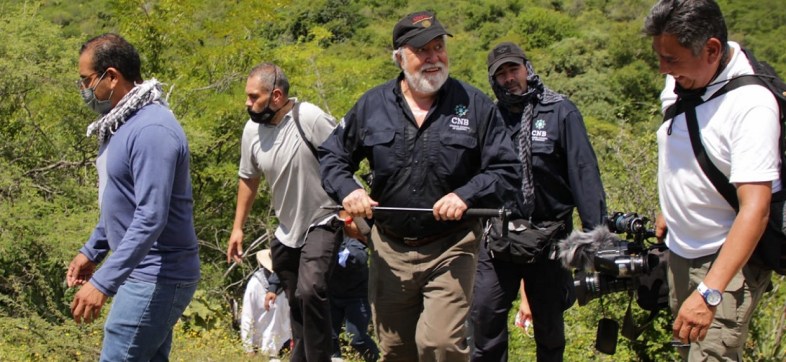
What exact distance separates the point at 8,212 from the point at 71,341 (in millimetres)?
3283

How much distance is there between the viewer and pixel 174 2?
14.7 metres

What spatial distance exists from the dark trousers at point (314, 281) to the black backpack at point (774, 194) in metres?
2.64

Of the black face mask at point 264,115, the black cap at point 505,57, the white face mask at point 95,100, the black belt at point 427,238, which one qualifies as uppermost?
the white face mask at point 95,100

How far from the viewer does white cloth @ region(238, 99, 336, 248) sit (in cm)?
585

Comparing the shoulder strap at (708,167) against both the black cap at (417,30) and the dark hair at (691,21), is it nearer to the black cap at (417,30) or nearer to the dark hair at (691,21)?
the dark hair at (691,21)

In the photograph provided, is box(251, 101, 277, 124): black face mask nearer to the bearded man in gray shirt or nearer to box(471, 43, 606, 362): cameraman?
the bearded man in gray shirt

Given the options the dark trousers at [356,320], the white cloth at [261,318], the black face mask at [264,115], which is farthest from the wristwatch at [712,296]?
the white cloth at [261,318]

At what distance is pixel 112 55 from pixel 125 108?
0.27 metres

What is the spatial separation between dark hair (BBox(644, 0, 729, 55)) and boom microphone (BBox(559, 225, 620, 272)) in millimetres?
1240

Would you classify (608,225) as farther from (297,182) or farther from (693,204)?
(297,182)

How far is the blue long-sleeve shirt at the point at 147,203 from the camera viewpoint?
3838 millimetres

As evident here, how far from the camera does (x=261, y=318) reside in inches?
353

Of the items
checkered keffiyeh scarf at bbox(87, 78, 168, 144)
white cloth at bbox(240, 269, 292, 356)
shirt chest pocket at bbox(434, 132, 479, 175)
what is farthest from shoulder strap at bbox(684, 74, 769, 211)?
white cloth at bbox(240, 269, 292, 356)

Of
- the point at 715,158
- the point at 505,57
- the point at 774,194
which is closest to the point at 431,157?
the point at 505,57
